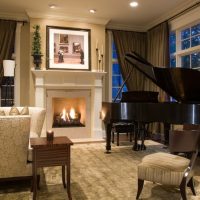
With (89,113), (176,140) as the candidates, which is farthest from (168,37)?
(176,140)

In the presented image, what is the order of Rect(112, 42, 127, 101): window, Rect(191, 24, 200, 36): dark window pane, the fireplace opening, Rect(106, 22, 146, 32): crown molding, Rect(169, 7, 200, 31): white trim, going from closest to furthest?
Rect(169, 7, 200, 31): white trim < Rect(191, 24, 200, 36): dark window pane < the fireplace opening < Rect(106, 22, 146, 32): crown molding < Rect(112, 42, 127, 101): window

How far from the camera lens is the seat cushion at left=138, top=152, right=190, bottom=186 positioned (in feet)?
8.38

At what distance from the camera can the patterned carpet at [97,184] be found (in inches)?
109

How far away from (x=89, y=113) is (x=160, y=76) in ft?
10.3

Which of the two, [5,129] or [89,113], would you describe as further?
[89,113]

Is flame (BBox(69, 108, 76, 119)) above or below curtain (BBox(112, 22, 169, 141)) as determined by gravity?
below

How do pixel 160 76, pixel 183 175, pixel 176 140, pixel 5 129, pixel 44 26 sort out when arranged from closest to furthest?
pixel 183 175 < pixel 5 129 < pixel 176 140 < pixel 160 76 < pixel 44 26

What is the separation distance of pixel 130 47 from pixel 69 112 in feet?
7.79

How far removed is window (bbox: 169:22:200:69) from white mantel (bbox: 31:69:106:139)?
1.78 meters

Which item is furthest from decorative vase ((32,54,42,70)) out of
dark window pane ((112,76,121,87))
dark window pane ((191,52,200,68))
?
dark window pane ((191,52,200,68))

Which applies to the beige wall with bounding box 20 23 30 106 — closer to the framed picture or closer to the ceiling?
the ceiling

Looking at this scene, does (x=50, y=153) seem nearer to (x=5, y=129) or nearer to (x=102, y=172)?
(x=5, y=129)

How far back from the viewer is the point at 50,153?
2.55 metres

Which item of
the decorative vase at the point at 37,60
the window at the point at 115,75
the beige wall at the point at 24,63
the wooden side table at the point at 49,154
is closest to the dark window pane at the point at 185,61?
the window at the point at 115,75
